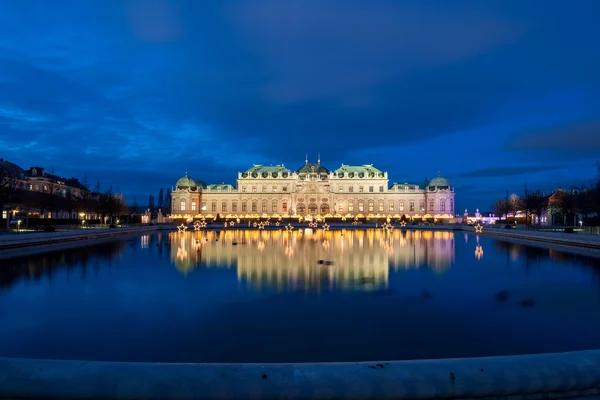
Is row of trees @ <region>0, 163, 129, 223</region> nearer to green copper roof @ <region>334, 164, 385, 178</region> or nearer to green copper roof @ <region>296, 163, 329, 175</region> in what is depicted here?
green copper roof @ <region>296, 163, 329, 175</region>

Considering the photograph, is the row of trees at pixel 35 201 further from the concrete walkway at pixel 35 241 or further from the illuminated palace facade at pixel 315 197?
the illuminated palace facade at pixel 315 197

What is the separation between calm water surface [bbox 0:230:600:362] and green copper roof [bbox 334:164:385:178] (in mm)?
90943

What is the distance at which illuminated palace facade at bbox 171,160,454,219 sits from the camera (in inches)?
4195

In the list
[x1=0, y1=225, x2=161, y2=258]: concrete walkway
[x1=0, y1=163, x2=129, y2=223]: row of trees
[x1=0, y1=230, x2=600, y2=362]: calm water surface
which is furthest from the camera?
[x1=0, y1=163, x2=129, y2=223]: row of trees

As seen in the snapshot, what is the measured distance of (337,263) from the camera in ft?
62.6

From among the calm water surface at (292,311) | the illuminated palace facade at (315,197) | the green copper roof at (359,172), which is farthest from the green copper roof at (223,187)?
the calm water surface at (292,311)

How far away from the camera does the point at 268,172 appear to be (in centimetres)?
11181

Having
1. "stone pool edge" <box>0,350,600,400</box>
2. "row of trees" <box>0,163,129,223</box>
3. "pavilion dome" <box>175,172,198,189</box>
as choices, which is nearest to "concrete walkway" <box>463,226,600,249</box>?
"stone pool edge" <box>0,350,600,400</box>

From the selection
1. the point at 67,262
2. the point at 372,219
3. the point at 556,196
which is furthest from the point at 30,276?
the point at 372,219

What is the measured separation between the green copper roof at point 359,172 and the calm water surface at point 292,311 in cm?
9094

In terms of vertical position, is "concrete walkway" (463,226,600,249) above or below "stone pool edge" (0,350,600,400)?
above

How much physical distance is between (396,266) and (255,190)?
3656 inches

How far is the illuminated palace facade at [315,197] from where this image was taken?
350 ft

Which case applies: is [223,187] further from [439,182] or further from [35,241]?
[35,241]
